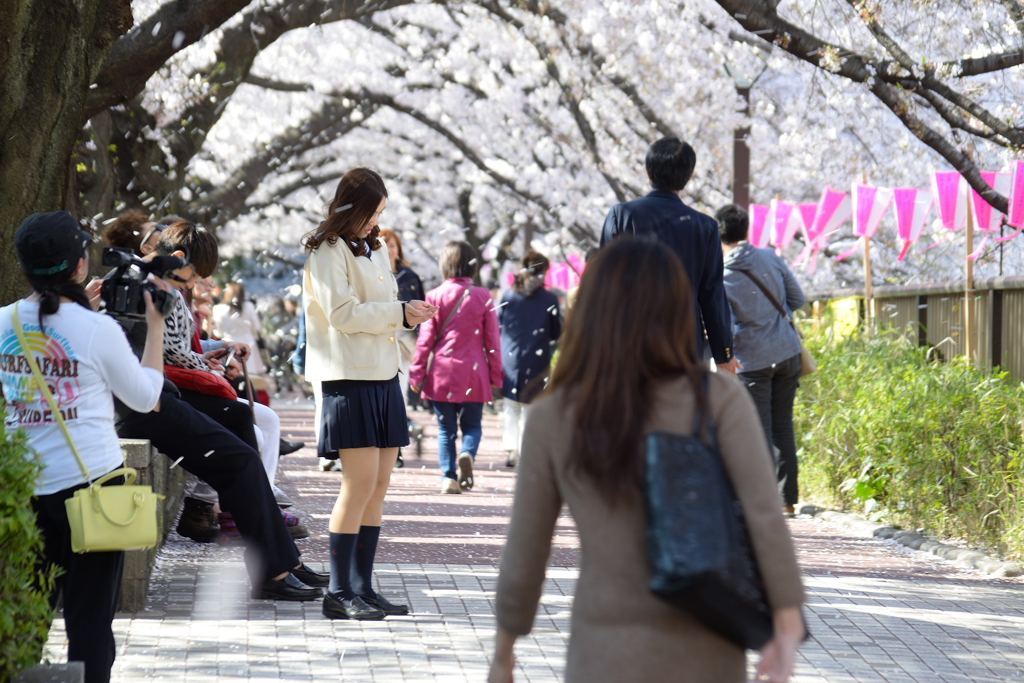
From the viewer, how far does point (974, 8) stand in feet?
25.4

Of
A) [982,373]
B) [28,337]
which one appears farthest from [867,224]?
[28,337]

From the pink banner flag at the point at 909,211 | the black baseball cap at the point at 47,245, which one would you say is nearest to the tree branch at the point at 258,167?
the pink banner flag at the point at 909,211

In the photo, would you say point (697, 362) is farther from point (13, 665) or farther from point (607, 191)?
point (607, 191)

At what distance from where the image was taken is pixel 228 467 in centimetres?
507

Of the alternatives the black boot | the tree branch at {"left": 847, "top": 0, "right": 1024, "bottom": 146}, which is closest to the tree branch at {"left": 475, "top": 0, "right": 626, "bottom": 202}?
the tree branch at {"left": 847, "top": 0, "right": 1024, "bottom": 146}

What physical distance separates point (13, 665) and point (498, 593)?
1.67m

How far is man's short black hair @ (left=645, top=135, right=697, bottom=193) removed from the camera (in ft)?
16.8

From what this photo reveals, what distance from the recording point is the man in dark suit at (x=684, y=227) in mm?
5090

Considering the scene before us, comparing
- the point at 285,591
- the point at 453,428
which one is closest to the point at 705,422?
the point at 285,591

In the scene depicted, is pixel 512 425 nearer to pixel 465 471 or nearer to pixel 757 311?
pixel 465 471

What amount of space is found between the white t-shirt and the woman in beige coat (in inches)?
66.4

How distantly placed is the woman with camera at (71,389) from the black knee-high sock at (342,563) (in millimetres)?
1371

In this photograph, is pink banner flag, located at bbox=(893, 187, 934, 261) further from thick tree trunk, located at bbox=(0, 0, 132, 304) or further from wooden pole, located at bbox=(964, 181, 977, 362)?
thick tree trunk, located at bbox=(0, 0, 132, 304)

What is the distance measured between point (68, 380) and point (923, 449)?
226 inches
